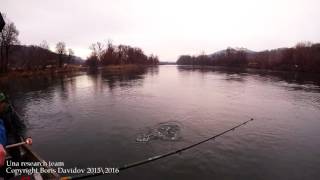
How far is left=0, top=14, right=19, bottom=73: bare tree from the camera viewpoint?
5762cm

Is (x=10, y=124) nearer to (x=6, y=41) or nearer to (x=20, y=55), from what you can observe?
(x=6, y=41)

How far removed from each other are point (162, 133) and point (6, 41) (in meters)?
60.7

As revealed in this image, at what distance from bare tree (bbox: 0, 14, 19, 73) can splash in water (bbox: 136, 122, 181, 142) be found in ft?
181

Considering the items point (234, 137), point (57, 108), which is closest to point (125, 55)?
point (57, 108)

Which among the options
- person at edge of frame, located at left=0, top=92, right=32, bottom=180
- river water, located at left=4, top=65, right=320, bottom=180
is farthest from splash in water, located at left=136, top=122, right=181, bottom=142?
person at edge of frame, located at left=0, top=92, right=32, bottom=180

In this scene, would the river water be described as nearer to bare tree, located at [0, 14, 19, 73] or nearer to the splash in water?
the splash in water

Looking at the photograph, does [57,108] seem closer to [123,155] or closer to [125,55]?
[123,155]

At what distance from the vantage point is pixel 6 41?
2311 inches

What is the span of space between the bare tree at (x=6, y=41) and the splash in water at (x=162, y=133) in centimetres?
5521

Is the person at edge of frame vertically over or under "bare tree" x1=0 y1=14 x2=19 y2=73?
under

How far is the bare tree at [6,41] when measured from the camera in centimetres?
5762

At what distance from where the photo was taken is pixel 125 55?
14762 centimetres

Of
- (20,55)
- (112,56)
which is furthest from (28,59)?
(112,56)

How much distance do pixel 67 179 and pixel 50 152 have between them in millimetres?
5811
